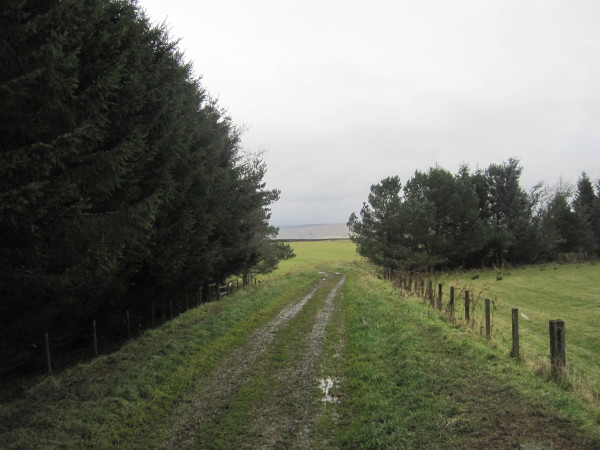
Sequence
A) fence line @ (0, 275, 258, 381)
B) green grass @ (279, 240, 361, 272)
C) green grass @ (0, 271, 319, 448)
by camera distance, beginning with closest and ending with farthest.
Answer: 1. green grass @ (0, 271, 319, 448)
2. fence line @ (0, 275, 258, 381)
3. green grass @ (279, 240, 361, 272)

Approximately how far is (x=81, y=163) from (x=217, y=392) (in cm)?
522

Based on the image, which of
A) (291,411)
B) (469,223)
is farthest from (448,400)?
(469,223)

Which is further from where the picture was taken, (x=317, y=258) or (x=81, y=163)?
(x=317, y=258)

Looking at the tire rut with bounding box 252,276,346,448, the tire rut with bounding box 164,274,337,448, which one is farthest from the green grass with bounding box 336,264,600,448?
the tire rut with bounding box 164,274,337,448

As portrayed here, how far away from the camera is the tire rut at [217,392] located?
5.80 m

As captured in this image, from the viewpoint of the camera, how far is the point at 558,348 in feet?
23.6

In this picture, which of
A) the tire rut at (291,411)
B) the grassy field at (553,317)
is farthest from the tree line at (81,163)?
the grassy field at (553,317)

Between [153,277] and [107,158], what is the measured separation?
7.23m

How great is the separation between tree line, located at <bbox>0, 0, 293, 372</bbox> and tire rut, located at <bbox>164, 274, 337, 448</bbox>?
10.5 ft

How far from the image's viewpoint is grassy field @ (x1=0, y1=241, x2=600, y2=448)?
5395 mm

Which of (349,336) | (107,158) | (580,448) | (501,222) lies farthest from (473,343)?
(501,222)

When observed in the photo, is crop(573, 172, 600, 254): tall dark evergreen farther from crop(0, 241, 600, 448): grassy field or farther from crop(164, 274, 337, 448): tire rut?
crop(164, 274, 337, 448): tire rut

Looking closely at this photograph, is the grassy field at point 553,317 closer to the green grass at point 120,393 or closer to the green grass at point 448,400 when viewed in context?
the green grass at point 448,400

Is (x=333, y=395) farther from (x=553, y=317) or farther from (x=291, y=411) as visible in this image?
(x=553, y=317)
